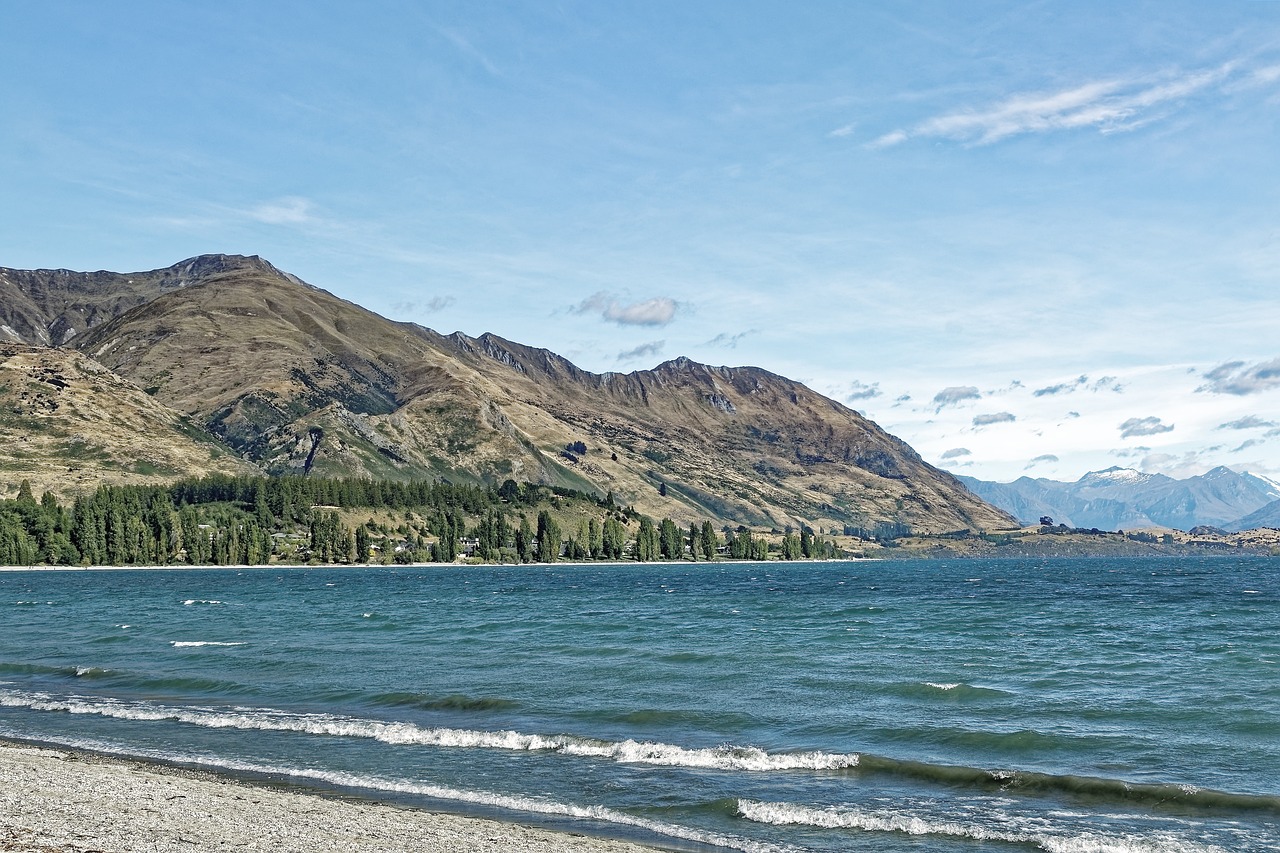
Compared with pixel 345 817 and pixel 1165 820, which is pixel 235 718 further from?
pixel 1165 820

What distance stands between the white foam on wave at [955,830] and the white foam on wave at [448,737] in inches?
250

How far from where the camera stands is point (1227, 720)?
4856 centimetres

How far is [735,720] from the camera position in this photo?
160ft

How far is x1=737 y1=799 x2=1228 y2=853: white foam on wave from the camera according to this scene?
2984 centimetres

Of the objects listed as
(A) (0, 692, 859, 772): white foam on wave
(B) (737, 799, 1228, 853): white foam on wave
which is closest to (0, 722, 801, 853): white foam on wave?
(B) (737, 799, 1228, 853): white foam on wave

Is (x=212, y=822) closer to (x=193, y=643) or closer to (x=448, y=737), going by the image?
(x=448, y=737)

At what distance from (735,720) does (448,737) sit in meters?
13.3

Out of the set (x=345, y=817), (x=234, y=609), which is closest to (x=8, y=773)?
(x=345, y=817)

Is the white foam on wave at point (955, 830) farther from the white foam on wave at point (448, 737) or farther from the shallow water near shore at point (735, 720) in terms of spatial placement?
the white foam on wave at point (448, 737)

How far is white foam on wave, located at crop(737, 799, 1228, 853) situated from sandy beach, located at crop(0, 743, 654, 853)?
5.90 m

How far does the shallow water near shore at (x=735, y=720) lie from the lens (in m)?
33.9

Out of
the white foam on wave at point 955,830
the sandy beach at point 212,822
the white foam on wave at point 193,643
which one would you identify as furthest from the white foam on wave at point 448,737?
the white foam on wave at point 193,643

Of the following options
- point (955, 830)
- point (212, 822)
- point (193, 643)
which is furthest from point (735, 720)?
point (193, 643)

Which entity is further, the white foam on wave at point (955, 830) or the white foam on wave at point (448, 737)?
the white foam on wave at point (448, 737)
